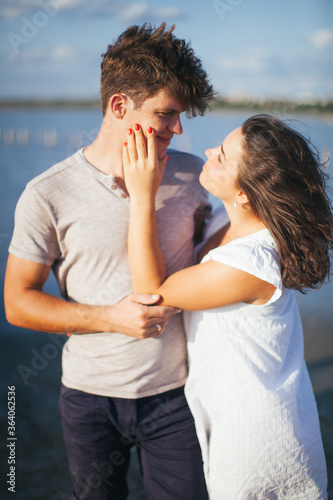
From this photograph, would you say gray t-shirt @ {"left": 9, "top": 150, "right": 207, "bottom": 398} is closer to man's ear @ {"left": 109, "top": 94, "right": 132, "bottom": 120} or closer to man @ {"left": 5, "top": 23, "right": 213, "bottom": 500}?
man @ {"left": 5, "top": 23, "right": 213, "bottom": 500}

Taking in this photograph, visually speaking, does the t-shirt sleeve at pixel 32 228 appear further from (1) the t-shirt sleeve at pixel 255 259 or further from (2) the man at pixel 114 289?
(1) the t-shirt sleeve at pixel 255 259

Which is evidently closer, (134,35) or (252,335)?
(252,335)

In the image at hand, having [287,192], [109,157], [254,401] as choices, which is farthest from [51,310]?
[287,192]

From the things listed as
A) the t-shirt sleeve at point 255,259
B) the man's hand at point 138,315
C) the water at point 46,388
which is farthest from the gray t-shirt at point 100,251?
the water at point 46,388

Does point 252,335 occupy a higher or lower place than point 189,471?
higher

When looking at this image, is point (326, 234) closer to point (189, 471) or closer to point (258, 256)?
point (258, 256)

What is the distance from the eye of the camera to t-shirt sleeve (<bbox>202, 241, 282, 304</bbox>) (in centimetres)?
173

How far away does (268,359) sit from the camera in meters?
1.85

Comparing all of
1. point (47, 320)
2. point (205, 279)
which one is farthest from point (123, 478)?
point (205, 279)

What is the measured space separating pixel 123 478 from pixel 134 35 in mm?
2125

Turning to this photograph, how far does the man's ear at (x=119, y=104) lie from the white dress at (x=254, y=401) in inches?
30.8

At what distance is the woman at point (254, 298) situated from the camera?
179 cm

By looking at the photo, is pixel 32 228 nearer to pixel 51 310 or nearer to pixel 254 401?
pixel 51 310

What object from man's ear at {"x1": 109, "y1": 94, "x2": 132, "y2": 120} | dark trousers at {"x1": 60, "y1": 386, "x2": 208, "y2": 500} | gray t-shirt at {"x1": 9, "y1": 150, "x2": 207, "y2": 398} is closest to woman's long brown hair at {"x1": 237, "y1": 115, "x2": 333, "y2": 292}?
gray t-shirt at {"x1": 9, "y1": 150, "x2": 207, "y2": 398}
